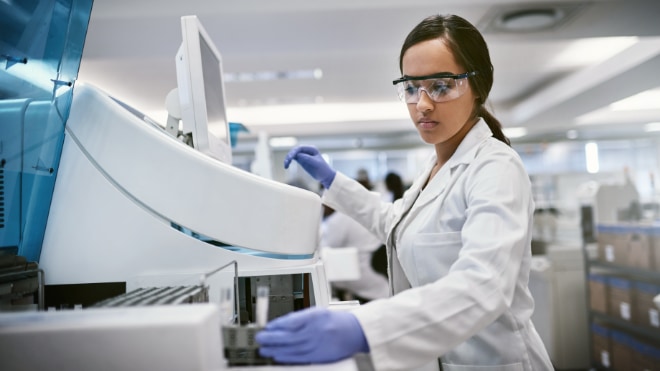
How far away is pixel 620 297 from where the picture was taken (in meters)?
3.19

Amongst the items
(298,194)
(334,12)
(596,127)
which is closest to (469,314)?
(298,194)

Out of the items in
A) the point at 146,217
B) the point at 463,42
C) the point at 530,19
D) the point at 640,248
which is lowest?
the point at 640,248

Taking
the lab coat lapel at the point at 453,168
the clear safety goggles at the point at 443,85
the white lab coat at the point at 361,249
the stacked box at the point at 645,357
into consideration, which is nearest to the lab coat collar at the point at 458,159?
the lab coat lapel at the point at 453,168

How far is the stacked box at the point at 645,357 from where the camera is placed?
9.18ft

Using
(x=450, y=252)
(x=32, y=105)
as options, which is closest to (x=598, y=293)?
(x=450, y=252)

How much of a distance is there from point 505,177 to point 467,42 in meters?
0.35

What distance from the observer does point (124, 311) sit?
23.9 inches

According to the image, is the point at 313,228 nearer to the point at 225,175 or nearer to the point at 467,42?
the point at 225,175

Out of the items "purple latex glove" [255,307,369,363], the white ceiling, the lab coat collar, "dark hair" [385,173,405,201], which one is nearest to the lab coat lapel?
the lab coat collar

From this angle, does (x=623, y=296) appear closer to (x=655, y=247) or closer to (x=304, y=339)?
(x=655, y=247)

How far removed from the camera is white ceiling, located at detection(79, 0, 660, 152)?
2.96 metres

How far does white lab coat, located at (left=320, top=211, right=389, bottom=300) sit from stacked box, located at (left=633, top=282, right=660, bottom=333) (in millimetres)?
1631

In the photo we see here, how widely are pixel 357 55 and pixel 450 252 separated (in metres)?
3.53

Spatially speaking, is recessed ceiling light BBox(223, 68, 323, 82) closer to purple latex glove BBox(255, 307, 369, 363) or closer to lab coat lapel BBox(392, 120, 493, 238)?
lab coat lapel BBox(392, 120, 493, 238)
